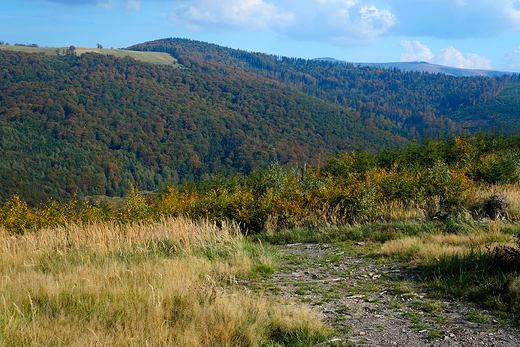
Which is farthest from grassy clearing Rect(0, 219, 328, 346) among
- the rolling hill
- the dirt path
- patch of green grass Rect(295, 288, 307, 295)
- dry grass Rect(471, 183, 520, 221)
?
the rolling hill

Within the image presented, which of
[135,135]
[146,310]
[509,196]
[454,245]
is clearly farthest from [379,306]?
[135,135]

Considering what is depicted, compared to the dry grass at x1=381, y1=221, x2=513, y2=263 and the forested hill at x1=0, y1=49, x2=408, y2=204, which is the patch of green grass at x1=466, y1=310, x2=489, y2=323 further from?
the forested hill at x1=0, y1=49, x2=408, y2=204

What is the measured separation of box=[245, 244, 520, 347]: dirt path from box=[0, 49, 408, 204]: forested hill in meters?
101

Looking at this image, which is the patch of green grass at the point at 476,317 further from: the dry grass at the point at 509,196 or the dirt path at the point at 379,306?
the dry grass at the point at 509,196

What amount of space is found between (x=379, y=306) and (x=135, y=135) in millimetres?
159474

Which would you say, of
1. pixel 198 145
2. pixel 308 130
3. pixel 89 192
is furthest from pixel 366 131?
pixel 89 192

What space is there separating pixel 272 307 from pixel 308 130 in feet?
541

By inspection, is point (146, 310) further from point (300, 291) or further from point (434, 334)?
point (434, 334)

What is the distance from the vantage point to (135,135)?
15050 centimetres

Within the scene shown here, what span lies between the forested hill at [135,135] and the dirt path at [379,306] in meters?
101

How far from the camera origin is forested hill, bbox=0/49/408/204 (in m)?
117

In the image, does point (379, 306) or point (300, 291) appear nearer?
point (379, 306)

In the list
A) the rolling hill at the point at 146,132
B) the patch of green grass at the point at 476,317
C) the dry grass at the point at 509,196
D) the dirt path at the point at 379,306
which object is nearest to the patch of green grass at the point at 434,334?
the dirt path at the point at 379,306

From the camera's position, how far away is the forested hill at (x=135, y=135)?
11712cm
